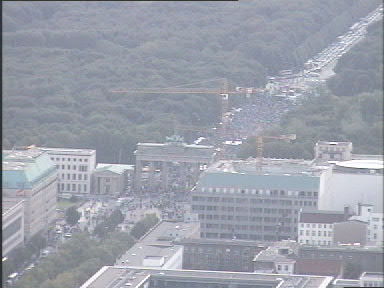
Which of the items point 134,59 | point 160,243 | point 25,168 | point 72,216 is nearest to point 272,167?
point 160,243

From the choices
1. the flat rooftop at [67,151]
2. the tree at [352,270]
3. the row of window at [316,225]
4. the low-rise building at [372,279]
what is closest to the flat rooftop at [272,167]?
the row of window at [316,225]

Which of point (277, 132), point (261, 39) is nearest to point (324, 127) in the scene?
point (277, 132)

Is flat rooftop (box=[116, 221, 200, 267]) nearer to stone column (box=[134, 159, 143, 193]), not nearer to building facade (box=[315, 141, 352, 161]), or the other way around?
building facade (box=[315, 141, 352, 161])

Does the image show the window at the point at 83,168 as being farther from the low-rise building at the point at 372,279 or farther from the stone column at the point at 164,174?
the low-rise building at the point at 372,279

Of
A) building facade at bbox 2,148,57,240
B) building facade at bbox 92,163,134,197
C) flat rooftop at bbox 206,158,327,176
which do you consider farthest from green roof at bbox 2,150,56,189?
→ flat rooftop at bbox 206,158,327,176

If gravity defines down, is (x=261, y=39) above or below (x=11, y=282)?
above

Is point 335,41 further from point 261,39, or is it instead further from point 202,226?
point 202,226
